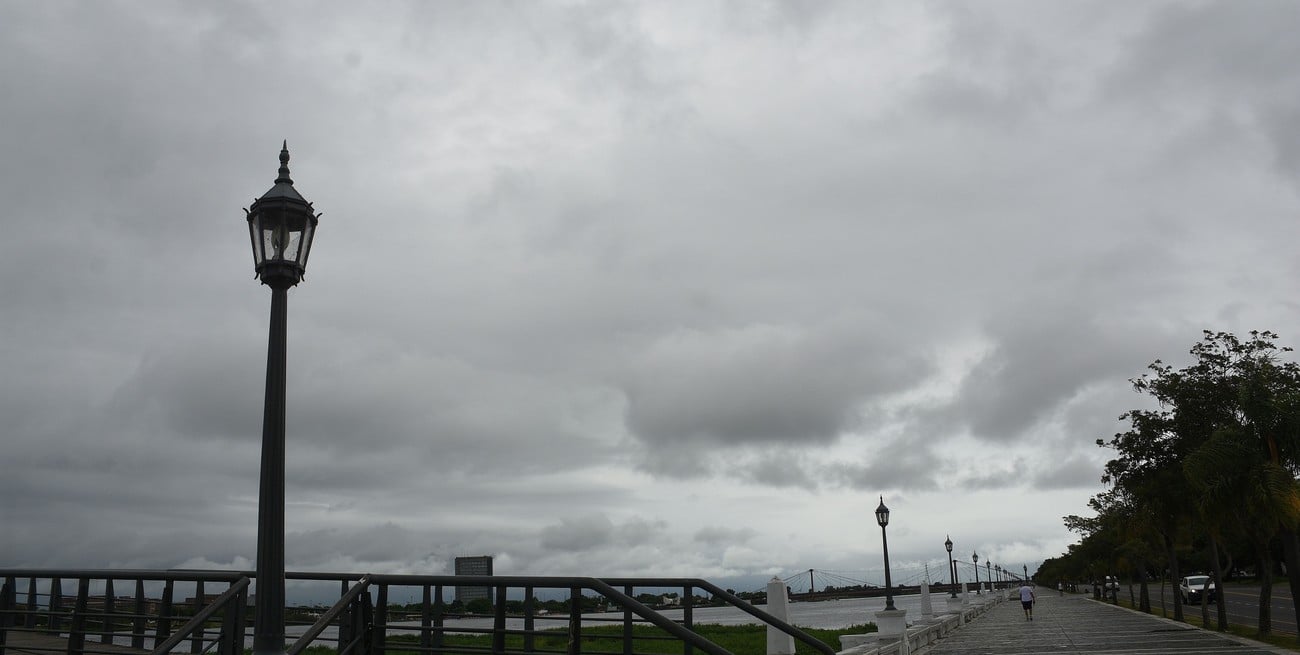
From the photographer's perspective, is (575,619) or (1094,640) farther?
(1094,640)

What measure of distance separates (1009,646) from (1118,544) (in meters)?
38.1

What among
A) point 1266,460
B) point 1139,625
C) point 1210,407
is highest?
point 1210,407

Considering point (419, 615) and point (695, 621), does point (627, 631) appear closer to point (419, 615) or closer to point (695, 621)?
point (419, 615)

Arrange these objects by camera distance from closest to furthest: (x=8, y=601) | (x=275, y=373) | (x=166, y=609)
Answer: (x=275, y=373)
(x=166, y=609)
(x=8, y=601)

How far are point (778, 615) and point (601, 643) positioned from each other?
27.6ft

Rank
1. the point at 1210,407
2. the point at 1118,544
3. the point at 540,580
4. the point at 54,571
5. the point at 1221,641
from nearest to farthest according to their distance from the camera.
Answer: the point at 540,580
the point at 54,571
the point at 1221,641
the point at 1210,407
the point at 1118,544

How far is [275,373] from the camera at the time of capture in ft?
24.1

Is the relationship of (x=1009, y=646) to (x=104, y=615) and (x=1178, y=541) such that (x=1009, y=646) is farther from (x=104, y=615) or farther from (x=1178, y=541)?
(x=104, y=615)

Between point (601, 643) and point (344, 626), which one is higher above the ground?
point (344, 626)

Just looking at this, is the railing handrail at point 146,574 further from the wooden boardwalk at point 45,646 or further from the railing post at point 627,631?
the railing post at point 627,631

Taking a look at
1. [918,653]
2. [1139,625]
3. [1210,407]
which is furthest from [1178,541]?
[918,653]

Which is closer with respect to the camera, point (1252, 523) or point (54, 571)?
point (54, 571)

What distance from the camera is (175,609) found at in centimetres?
1076

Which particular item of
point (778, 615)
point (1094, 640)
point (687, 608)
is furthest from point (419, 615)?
point (1094, 640)
